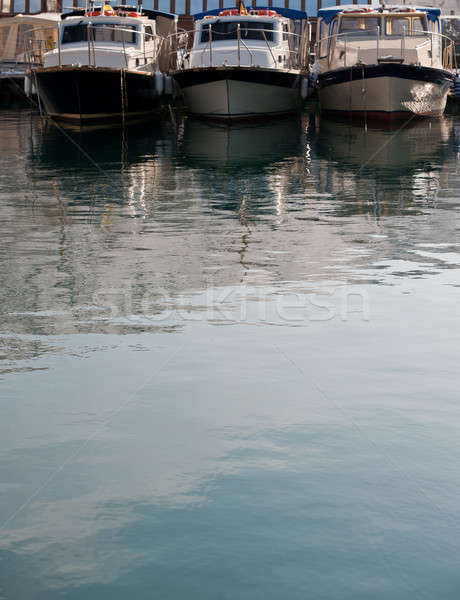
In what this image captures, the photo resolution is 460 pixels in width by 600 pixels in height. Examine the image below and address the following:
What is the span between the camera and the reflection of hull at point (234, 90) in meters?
20.4

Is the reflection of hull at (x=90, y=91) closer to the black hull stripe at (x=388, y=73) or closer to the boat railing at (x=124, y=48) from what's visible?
the boat railing at (x=124, y=48)

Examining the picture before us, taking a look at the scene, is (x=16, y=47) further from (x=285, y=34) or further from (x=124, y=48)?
(x=124, y=48)

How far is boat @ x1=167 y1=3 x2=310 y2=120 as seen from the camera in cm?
2058

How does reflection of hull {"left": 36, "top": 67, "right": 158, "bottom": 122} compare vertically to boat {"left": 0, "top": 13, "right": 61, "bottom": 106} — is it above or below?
below

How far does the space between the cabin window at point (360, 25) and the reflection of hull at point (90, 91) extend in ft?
17.6

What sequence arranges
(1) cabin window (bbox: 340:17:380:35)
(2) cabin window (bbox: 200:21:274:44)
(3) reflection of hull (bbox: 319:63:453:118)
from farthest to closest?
(1) cabin window (bbox: 340:17:380:35)
(2) cabin window (bbox: 200:21:274:44)
(3) reflection of hull (bbox: 319:63:453:118)

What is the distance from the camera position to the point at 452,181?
11.9 metres

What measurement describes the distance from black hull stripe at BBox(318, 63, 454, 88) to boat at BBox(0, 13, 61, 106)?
44.2 ft

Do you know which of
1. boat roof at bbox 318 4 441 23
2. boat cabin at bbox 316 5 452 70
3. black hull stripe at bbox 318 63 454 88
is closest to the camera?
black hull stripe at bbox 318 63 454 88

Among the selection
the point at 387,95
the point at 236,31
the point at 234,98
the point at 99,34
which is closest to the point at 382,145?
the point at 387,95

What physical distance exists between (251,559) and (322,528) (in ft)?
1.04

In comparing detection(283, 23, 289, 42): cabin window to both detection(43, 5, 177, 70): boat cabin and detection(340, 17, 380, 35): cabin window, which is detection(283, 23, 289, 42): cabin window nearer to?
detection(340, 17, 380, 35): cabin window

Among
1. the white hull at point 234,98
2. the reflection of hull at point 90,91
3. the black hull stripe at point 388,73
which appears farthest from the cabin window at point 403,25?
the reflection of hull at point 90,91

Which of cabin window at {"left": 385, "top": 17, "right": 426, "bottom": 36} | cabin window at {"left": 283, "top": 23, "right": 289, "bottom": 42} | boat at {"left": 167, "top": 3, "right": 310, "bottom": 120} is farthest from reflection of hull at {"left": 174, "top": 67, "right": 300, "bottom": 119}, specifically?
cabin window at {"left": 385, "top": 17, "right": 426, "bottom": 36}
